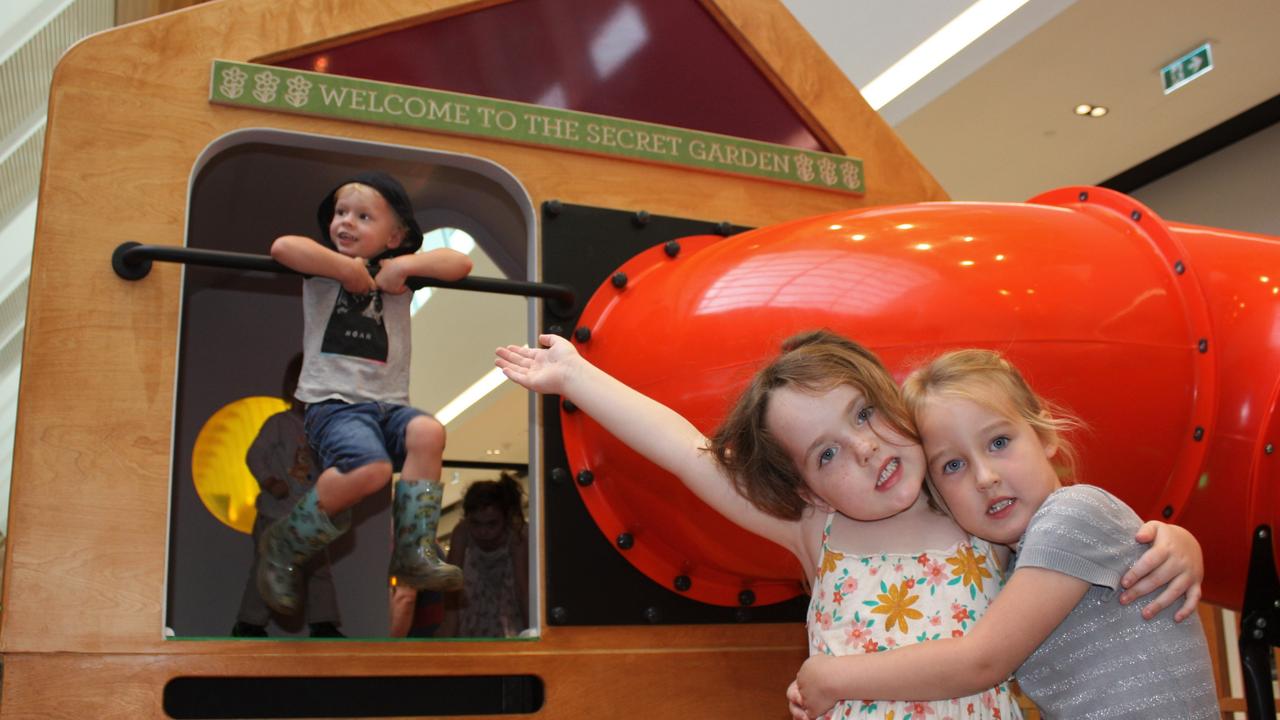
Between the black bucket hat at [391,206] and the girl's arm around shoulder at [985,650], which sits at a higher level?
the black bucket hat at [391,206]

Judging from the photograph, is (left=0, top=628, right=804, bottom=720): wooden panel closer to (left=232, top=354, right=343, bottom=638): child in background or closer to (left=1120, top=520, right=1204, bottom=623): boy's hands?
(left=232, top=354, right=343, bottom=638): child in background

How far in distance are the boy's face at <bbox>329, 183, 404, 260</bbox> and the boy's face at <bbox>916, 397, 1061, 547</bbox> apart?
3.08 feet

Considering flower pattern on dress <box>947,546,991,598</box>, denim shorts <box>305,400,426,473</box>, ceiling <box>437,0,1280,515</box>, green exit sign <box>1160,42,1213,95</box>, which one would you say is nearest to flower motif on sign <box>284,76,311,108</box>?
denim shorts <box>305,400,426,473</box>

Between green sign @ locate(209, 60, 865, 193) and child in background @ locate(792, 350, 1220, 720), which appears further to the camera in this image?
green sign @ locate(209, 60, 865, 193)

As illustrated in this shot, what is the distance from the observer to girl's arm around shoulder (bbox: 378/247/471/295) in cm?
173

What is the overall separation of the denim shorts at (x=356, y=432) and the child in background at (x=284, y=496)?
1.01 ft

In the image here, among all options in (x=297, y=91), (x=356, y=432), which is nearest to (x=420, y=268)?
(x=356, y=432)

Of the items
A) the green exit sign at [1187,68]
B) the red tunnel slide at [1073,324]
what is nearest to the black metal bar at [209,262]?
the red tunnel slide at [1073,324]

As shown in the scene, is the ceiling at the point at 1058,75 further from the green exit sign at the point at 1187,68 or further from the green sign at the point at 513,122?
the green sign at the point at 513,122

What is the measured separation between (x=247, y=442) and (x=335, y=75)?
77 centimetres

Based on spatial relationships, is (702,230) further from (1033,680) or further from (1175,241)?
(1033,680)

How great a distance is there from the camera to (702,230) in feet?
6.67

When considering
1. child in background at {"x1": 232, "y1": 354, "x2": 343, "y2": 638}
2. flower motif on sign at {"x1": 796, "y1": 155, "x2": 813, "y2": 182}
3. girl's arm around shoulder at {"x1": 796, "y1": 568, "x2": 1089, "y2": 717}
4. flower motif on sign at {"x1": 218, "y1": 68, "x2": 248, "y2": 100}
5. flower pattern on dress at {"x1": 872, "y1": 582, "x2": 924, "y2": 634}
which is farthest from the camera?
flower motif on sign at {"x1": 796, "y1": 155, "x2": 813, "y2": 182}

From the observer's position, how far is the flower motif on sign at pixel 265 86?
5.91 ft
